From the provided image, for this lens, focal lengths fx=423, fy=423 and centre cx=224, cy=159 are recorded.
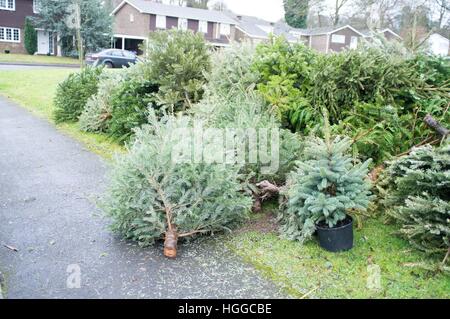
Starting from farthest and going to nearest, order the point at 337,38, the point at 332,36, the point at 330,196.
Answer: the point at 337,38, the point at 332,36, the point at 330,196

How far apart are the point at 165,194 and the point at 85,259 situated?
2.87 feet

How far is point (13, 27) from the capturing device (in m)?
34.0

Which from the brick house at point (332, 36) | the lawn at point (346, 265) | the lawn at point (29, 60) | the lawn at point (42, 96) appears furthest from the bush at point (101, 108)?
the brick house at point (332, 36)

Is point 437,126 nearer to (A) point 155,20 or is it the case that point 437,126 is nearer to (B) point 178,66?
(B) point 178,66

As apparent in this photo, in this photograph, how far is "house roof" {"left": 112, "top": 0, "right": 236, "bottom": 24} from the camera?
4097cm

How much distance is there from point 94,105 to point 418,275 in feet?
23.1

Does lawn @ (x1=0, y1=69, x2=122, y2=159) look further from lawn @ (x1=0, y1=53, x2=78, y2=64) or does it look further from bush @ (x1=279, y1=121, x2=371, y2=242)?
lawn @ (x1=0, y1=53, x2=78, y2=64)

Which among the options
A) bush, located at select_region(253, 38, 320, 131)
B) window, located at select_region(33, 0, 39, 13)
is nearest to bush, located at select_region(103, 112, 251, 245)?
bush, located at select_region(253, 38, 320, 131)

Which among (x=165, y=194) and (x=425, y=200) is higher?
(x=425, y=200)

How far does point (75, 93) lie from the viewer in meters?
9.49

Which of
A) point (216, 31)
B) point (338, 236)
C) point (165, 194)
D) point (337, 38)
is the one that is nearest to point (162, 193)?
point (165, 194)

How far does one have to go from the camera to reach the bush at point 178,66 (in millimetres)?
7031

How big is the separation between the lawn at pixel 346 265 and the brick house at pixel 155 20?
38.9m
